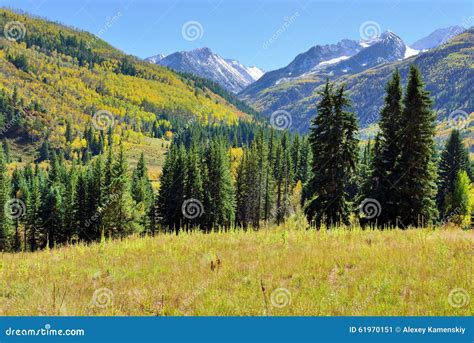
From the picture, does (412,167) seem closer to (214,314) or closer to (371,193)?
(371,193)

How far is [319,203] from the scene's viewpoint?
34906mm

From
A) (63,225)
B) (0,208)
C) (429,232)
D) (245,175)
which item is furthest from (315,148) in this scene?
(0,208)

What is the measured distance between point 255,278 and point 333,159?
90.4 feet

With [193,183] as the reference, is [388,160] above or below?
above

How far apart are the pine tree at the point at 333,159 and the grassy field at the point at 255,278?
2255cm

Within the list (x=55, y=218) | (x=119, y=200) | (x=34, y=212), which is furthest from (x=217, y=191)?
(x=34, y=212)

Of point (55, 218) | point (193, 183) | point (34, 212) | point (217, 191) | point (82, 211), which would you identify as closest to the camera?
point (82, 211)

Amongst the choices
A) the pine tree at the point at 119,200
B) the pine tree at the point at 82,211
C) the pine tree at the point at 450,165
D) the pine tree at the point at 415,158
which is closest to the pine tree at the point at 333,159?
the pine tree at the point at 415,158

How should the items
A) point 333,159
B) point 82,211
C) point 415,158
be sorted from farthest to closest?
point 82,211, point 333,159, point 415,158

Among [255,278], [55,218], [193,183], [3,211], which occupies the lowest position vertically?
[55,218]

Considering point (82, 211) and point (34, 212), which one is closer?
point (82, 211)

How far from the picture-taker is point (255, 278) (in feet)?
28.3

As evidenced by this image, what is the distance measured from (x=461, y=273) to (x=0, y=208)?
6916 cm

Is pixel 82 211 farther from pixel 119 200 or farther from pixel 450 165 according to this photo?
pixel 450 165
